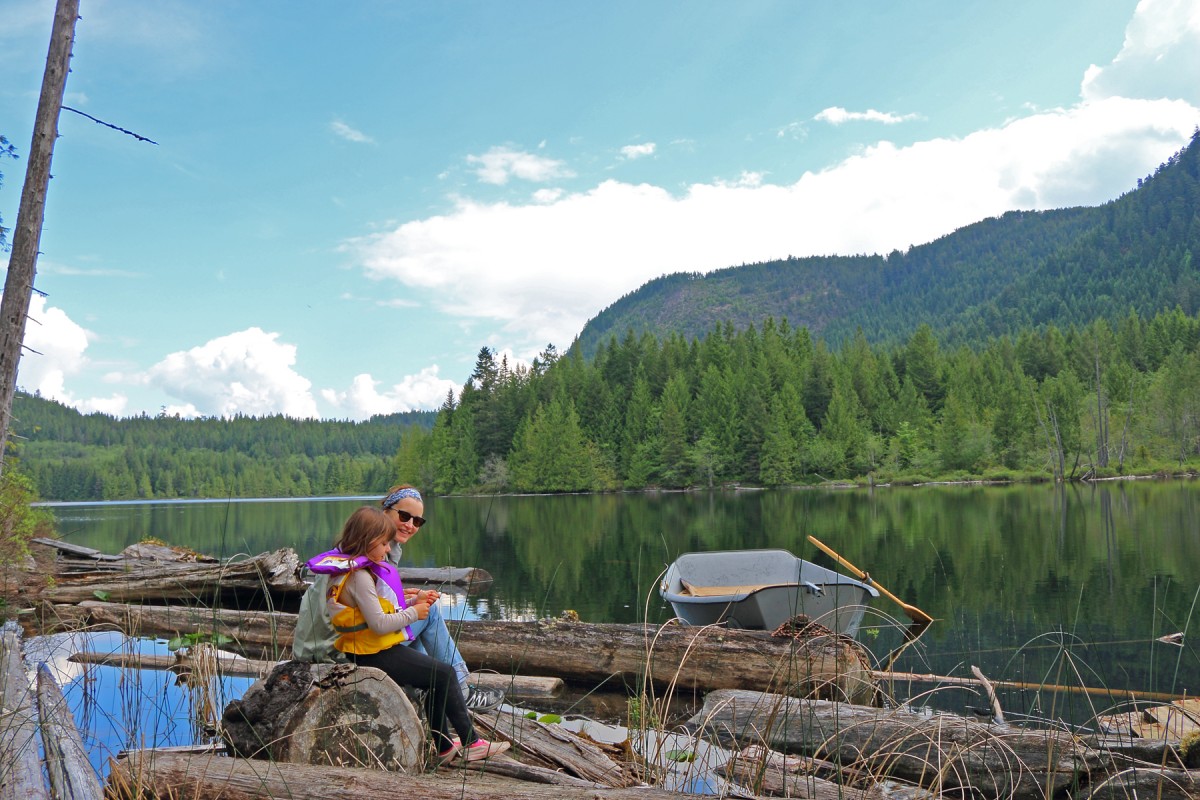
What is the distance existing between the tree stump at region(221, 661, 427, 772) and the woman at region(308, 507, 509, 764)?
253mm

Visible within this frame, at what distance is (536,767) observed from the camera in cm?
398

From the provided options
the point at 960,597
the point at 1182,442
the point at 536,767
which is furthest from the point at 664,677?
the point at 1182,442

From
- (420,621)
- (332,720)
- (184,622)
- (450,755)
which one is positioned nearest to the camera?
(332,720)

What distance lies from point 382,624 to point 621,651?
171 inches

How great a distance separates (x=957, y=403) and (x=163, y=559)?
3021 inches

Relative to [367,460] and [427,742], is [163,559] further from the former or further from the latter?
[367,460]

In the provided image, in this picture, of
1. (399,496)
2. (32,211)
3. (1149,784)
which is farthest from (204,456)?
(1149,784)

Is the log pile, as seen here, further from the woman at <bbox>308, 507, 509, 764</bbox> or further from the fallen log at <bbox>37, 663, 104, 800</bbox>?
the fallen log at <bbox>37, 663, 104, 800</bbox>

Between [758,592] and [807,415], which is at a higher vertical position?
[807,415]

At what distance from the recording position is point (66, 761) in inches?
151

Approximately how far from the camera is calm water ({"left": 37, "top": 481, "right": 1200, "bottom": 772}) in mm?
8844

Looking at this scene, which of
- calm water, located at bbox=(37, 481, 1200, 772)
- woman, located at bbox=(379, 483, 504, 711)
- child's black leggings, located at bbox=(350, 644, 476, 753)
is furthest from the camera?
calm water, located at bbox=(37, 481, 1200, 772)

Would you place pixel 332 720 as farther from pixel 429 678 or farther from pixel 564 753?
pixel 564 753

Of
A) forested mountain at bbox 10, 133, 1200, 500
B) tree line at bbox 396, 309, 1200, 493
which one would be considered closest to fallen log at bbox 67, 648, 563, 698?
forested mountain at bbox 10, 133, 1200, 500
